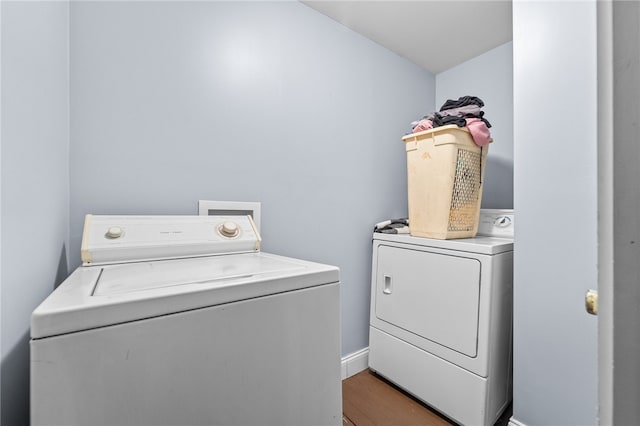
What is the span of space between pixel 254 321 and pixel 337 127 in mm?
1422

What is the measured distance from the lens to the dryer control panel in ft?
3.04

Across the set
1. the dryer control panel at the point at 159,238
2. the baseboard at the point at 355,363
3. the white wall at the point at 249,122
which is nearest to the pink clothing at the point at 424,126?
the white wall at the point at 249,122

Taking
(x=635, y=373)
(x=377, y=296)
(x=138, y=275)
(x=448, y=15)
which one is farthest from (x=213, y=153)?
(x=448, y=15)

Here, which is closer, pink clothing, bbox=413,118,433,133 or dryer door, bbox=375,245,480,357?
dryer door, bbox=375,245,480,357

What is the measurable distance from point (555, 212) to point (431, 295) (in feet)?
2.21

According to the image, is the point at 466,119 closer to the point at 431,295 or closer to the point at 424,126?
the point at 424,126

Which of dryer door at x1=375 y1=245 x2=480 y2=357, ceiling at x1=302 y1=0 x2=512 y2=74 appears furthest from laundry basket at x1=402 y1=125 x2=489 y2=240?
ceiling at x1=302 y1=0 x2=512 y2=74

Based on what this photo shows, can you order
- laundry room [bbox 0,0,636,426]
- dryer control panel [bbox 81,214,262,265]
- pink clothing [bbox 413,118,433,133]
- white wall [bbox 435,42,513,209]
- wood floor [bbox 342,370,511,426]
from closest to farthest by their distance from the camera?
laundry room [bbox 0,0,636,426] < dryer control panel [bbox 81,214,262,265] < wood floor [bbox 342,370,511,426] < pink clothing [bbox 413,118,433,133] < white wall [bbox 435,42,513,209]

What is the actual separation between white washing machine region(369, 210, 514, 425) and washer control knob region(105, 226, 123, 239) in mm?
1378

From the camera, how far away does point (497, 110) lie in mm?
2070

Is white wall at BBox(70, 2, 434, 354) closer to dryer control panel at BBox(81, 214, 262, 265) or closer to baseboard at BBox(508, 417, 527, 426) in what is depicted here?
dryer control panel at BBox(81, 214, 262, 265)

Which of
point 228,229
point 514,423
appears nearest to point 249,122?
point 228,229

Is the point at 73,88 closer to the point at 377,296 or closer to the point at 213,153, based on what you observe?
the point at 213,153

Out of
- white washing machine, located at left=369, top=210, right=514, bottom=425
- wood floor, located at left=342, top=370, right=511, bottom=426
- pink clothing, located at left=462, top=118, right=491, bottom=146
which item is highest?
pink clothing, located at left=462, top=118, right=491, bottom=146
